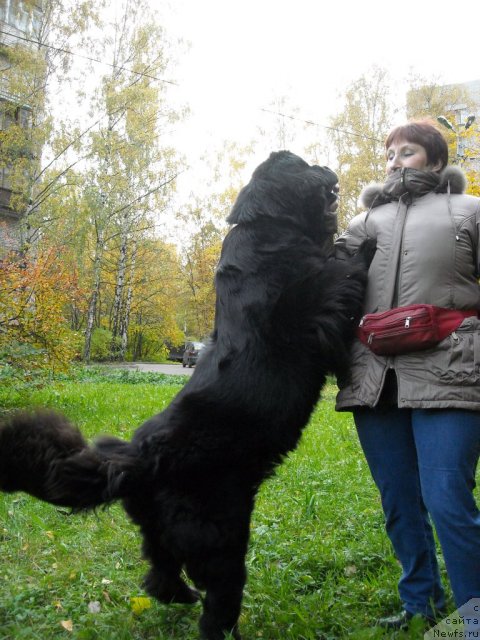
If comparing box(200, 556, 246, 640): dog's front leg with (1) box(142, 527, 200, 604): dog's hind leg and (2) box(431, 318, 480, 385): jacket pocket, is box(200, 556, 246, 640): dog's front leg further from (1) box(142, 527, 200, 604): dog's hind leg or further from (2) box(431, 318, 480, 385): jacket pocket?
(2) box(431, 318, 480, 385): jacket pocket

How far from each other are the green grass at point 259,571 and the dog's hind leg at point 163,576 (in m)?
0.09

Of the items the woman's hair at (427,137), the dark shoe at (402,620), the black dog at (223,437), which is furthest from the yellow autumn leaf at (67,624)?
the woman's hair at (427,137)

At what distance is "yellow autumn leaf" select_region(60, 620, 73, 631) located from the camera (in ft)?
8.72

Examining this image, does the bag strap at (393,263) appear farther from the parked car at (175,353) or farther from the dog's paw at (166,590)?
the parked car at (175,353)

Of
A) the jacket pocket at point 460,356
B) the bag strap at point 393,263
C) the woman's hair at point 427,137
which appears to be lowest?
the jacket pocket at point 460,356

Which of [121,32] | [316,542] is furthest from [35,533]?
[121,32]

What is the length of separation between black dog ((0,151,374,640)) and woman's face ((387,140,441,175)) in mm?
412

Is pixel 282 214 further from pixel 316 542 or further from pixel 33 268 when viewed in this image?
pixel 33 268

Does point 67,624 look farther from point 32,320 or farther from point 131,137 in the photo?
point 131,137

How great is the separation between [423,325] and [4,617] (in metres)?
2.39

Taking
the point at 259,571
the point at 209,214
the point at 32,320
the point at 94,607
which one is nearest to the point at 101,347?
the point at 209,214

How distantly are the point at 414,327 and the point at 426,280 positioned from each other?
0.22m

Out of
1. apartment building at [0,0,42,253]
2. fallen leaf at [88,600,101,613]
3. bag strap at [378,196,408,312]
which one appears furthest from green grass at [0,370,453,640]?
apartment building at [0,0,42,253]

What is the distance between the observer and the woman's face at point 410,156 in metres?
2.56
